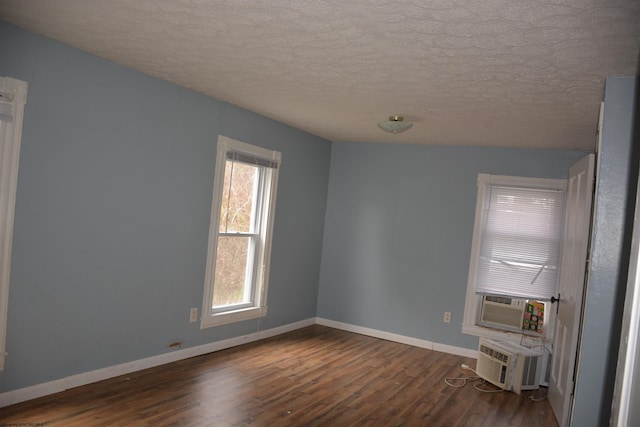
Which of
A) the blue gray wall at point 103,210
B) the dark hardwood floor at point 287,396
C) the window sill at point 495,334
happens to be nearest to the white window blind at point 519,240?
the window sill at point 495,334

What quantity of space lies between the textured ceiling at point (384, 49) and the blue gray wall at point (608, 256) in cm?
26

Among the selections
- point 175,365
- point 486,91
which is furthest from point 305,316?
point 486,91

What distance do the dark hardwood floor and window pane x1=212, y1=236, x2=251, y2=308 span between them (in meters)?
0.51

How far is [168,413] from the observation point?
3406mm

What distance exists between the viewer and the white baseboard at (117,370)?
3.29 metres

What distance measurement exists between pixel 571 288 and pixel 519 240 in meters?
1.62

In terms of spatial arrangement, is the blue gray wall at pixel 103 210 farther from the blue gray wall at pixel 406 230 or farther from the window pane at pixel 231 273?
the blue gray wall at pixel 406 230

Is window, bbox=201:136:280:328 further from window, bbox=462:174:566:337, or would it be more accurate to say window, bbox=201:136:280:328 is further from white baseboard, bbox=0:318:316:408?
window, bbox=462:174:566:337

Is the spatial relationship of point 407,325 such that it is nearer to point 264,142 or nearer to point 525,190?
point 525,190

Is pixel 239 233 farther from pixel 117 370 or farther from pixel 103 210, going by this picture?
pixel 117 370

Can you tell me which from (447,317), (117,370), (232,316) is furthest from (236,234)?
(447,317)

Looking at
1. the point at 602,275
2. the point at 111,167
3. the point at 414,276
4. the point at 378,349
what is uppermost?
→ the point at 111,167

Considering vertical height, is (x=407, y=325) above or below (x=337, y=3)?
below

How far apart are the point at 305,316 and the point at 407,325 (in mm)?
1287
